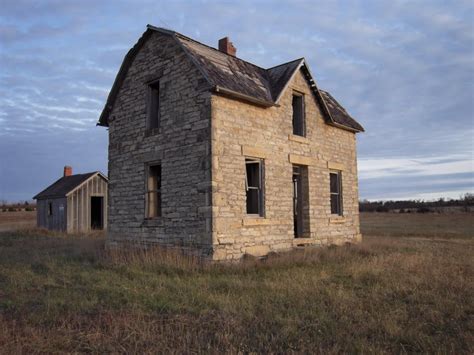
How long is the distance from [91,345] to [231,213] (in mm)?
6512

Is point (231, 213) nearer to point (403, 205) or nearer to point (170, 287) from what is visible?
point (170, 287)

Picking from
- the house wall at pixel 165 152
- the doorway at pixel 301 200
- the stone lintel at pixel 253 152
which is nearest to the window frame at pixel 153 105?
the house wall at pixel 165 152

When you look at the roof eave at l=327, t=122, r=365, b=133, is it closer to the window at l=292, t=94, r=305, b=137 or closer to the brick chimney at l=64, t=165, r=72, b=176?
the window at l=292, t=94, r=305, b=137

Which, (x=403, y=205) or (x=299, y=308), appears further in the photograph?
(x=403, y=205)

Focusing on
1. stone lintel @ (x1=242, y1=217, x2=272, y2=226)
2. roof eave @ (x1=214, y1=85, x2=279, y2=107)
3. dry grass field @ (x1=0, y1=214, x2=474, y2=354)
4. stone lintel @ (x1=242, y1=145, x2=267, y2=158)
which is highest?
roof eave @ (x1=214, y1=85, x2=279, y2=107)

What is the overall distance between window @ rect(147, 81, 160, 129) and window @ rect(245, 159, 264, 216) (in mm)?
3384

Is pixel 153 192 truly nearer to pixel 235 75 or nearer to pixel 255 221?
pixel 255 221

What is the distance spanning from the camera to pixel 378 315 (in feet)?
20.4

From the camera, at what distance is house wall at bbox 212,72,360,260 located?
437 inches

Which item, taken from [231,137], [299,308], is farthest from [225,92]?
[299,308]

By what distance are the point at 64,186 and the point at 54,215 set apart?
1894 mm

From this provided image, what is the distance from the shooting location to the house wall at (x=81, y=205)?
2369cm

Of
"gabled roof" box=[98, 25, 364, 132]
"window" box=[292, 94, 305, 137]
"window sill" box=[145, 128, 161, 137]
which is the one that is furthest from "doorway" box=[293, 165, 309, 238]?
"window sill" box=[145, 128, 161, 137]

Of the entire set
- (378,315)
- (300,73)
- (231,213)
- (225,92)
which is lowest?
(378,315)
